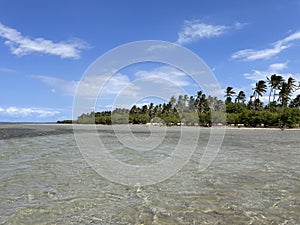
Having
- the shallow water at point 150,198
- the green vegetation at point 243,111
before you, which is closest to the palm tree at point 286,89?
the green vegetation at point 243,111

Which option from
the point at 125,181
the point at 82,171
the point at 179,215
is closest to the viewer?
the point at 179,215

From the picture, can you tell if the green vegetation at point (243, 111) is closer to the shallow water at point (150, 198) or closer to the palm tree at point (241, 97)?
the palm tree at point (241, 97)

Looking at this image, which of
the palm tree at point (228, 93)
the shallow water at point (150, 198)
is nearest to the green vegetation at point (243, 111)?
the palm tree at point (228, 93)

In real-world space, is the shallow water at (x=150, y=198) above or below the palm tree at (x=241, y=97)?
below

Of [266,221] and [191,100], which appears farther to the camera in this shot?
[191,100]

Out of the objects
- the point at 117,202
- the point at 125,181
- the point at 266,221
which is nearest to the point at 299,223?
the point at 266,221

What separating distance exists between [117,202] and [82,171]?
761 cm

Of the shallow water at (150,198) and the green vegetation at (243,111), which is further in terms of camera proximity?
the green vegetation at (243,111)

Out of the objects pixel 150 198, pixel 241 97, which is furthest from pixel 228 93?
pixel 150 198

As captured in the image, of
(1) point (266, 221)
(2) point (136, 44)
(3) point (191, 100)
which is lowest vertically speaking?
(1) point (266, 221)

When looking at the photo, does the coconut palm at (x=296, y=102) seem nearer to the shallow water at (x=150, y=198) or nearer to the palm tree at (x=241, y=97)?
the palm tree at (x=241, y=97)

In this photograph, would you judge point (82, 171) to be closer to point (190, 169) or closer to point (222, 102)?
point (190, 169)

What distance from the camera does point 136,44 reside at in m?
22.9

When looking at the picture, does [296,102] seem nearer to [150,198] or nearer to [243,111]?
[243,111]
